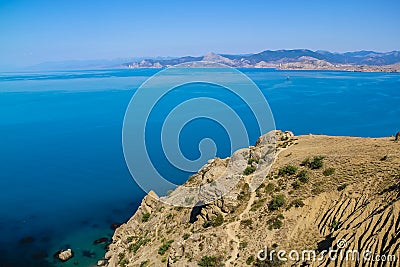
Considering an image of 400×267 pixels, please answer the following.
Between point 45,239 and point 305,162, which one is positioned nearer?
point 305,162

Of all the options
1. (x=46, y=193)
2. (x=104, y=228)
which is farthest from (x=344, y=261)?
(x=46, y=193)

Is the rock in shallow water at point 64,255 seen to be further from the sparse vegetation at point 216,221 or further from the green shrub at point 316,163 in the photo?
the green shrub at point 316,163

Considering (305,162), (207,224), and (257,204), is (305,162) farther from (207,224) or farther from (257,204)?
(207,224)

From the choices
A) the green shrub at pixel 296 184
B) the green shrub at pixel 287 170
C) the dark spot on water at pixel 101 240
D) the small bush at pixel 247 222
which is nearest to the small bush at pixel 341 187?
the green shrub at pixel 296 184

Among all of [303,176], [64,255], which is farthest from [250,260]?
[64,255]

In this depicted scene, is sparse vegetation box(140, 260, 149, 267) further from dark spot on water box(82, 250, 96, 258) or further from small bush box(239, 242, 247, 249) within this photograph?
dark spot on water box(82, 250, 96, 258)
